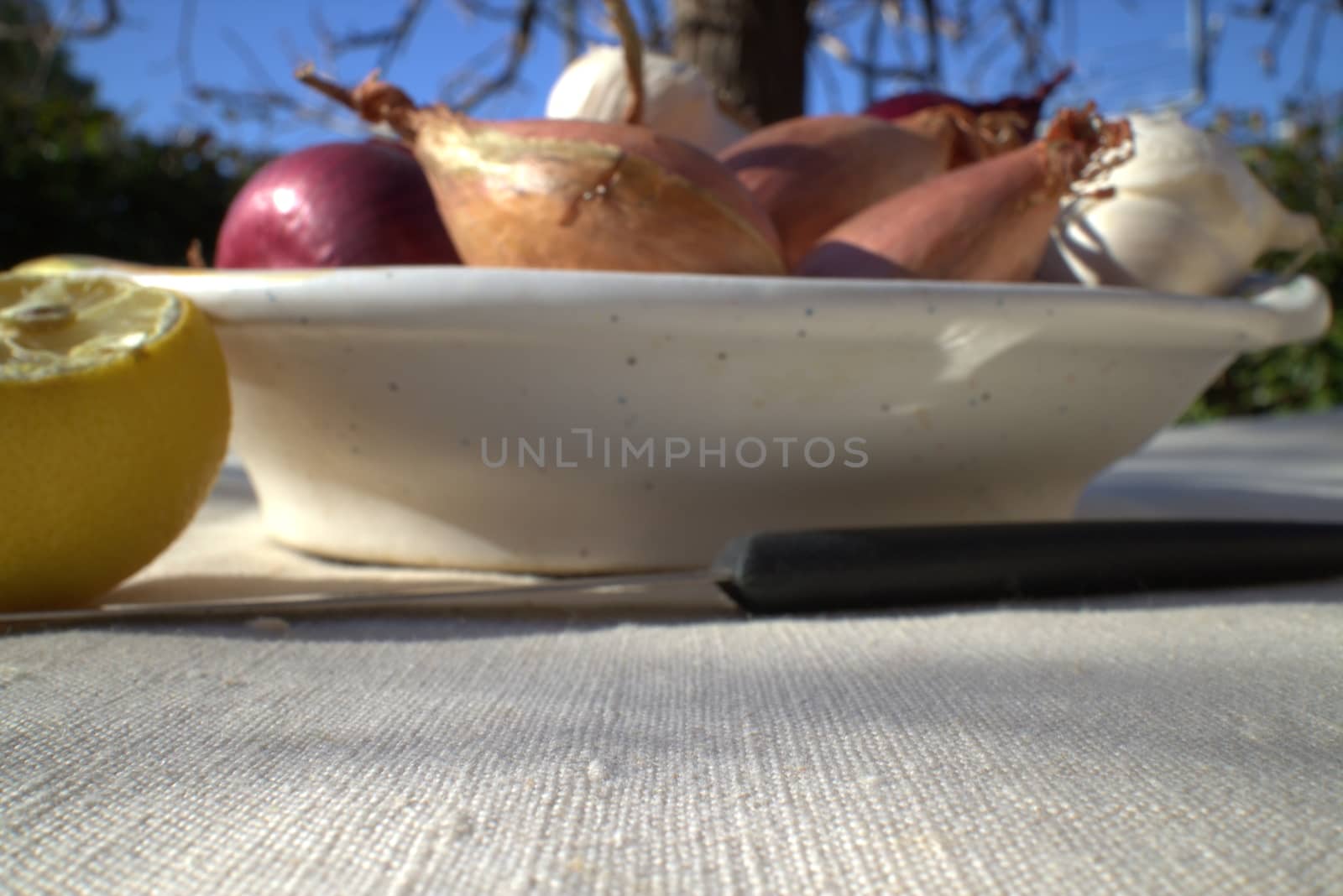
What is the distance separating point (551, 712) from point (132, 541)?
0.63ft

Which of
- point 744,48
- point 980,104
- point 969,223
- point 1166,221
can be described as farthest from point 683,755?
point 744,48

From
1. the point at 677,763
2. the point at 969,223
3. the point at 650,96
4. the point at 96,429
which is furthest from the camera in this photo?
the point at 650,96

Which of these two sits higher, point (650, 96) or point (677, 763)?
point (650, 96)

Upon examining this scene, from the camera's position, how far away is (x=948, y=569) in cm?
33

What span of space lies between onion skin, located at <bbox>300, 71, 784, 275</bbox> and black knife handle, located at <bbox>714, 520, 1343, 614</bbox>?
120 mm

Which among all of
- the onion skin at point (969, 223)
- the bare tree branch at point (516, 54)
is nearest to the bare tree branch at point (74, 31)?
the bare tree branch at point (516, 54)

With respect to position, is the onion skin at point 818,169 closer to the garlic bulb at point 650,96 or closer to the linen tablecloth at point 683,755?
the garlic bulb at point 650,96

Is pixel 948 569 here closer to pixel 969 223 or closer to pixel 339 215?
pixel 969 223

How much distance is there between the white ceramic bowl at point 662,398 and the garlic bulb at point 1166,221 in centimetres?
6

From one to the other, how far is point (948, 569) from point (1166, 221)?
261mm

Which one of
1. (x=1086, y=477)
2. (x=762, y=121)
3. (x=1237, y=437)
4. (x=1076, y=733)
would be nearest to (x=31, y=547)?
(x=1076, y=733)

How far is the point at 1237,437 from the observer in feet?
3.99

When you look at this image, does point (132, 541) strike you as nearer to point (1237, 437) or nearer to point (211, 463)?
point (211, 463)

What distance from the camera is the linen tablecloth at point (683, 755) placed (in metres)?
0.14
